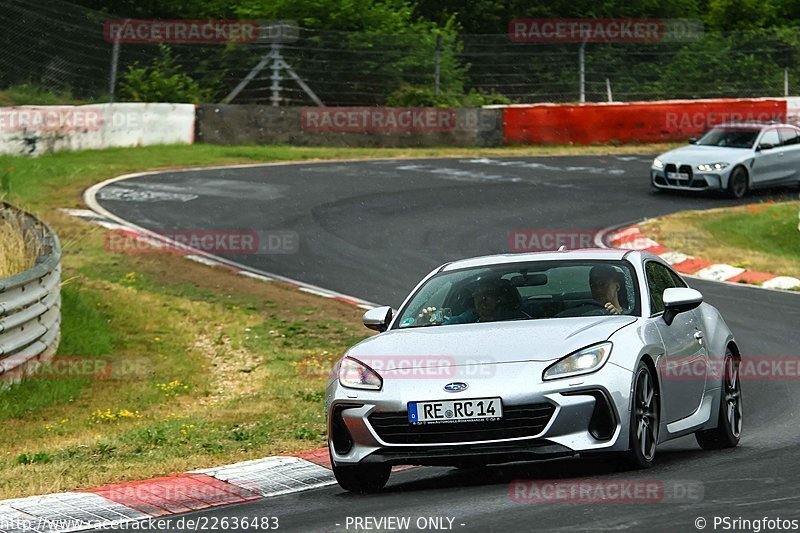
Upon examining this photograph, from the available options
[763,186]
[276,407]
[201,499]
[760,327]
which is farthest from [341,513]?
[763,186]

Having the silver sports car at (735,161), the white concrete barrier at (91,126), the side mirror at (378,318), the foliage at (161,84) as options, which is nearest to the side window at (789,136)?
the silver sports car at (735,161)

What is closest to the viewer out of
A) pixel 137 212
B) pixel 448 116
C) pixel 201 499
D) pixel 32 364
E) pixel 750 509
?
pixel 750 509

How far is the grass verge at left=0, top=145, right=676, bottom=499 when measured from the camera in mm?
9773

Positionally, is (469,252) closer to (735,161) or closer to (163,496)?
(735,161)

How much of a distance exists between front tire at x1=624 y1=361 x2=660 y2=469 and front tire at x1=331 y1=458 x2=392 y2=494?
4.50 feet

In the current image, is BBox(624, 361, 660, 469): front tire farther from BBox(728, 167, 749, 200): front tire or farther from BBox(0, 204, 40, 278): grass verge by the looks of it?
BBox(728, 167, 749, 200): front tire

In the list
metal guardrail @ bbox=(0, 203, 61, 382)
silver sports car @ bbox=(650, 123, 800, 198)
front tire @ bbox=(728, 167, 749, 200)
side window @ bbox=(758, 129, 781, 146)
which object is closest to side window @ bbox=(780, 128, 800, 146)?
silver sports car @ bbox=(650, 123, 800, 198)

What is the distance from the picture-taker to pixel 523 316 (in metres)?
8.76

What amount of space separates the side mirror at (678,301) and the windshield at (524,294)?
0.20 metres

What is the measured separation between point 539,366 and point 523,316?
102 centimetres

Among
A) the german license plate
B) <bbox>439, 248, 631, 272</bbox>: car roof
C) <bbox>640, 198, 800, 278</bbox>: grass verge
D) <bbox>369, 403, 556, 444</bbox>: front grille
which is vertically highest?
<bbox>439, 248, 631, 272</bbox>: car roof

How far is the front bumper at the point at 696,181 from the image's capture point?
2608 cm

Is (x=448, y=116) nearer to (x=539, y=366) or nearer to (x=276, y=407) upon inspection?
(x=276, y=407)

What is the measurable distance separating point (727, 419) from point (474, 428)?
97.5 inches
